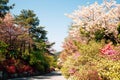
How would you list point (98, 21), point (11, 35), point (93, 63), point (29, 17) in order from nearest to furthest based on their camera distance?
point (93, 63) < point (98, 21) < point (11, 35) < point (29, 17)

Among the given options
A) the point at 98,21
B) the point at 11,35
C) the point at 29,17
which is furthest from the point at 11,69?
the point at 29,17

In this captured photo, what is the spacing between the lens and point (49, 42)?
73438 millimetres

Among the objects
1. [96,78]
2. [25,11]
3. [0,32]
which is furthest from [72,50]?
[25,11]

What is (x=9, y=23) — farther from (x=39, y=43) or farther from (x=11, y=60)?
(x=39, y=43)

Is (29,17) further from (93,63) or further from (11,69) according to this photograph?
(93,63)

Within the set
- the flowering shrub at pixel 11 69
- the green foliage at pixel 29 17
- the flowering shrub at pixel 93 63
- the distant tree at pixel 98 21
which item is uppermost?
the green foliage at pixel 29 17

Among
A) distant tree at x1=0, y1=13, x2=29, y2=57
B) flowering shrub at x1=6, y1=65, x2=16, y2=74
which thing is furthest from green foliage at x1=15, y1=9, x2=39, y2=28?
flowering shrub at x1=6, y1=65, x2=16, y2=74

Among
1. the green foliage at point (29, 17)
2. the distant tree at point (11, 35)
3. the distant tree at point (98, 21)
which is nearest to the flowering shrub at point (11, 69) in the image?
the distant tree at point (11, 35)

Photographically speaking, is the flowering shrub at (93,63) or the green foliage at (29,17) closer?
the flowering shrub at (93,63)

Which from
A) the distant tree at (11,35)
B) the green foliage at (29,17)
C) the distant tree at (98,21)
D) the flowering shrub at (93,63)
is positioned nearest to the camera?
the flowering shrub at (93,63)

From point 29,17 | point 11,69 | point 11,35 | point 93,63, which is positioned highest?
point 29,17

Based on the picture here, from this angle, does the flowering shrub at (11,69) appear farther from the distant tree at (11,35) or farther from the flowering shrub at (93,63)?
the flowering shrub at (93,63)

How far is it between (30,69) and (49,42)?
2918 centimetres

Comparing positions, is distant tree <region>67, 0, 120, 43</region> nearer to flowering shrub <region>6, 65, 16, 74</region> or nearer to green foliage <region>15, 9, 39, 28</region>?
flowering shrub <region>6, 65, 16, 74</region>
